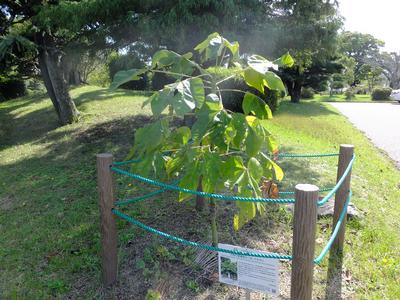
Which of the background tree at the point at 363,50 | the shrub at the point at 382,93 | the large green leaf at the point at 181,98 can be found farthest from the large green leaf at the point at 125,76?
the background tree at the point at 363,50

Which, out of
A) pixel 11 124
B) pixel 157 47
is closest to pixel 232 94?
pixel 157 47

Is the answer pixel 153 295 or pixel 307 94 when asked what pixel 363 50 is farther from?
pixel 153 295

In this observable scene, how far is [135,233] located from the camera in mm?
3346

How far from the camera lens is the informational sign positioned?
6.15 ft

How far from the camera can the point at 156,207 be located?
3.89m

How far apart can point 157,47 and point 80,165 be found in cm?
249

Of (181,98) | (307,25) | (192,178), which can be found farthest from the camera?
(307,25)

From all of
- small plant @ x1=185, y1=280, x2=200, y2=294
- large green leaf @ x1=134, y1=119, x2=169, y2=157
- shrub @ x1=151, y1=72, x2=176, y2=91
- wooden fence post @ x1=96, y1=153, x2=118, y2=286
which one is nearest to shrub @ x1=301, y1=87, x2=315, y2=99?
shrub @ x1=151, y1=72, x2=176, y2=91

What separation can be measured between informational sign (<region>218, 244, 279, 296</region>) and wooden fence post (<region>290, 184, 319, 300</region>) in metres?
0.13

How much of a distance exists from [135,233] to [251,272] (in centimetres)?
168

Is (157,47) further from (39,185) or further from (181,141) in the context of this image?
(181,141)

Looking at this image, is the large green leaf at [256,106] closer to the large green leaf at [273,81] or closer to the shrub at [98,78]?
the large green leaf at [273,81]

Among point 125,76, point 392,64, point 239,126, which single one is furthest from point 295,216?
point 392,64

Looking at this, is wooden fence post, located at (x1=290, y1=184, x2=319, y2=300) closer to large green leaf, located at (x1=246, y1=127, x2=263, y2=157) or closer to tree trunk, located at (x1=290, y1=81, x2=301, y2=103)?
large green leaf, located at (x1=246, y1=127, x2=263, y2=157)
